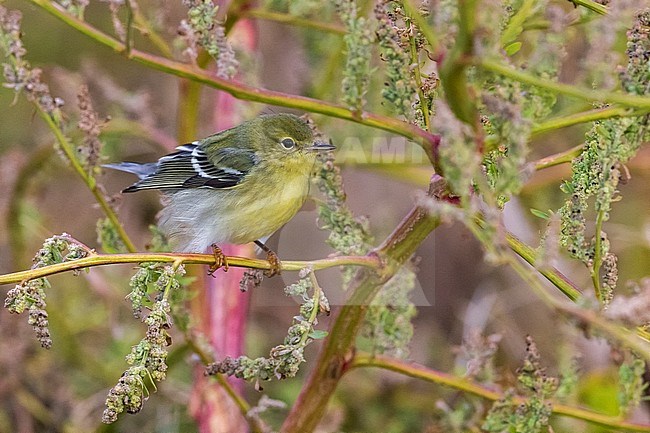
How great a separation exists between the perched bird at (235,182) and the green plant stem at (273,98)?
0.67m

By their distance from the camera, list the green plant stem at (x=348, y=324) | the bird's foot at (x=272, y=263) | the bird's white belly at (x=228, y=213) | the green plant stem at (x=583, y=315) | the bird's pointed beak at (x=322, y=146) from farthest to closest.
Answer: the bird's white belly at (x=228, y=213) → the bird's pointed beak at (x=322, y=146) → the bird's foot at (x=272, y=263) → the green plant stem at (x=348, y=324) → the green plant stem at (x=583, y=315)

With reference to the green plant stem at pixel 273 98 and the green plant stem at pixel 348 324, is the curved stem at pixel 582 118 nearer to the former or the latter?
the green plant stem at pixel 273 98

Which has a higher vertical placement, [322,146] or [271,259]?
[322,146]

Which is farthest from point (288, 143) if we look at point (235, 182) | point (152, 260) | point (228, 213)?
point (152, 260)

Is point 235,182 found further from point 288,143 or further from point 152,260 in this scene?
point 152,260

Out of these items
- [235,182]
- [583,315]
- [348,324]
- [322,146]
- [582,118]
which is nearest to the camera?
[583,315]

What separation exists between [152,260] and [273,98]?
389 mm

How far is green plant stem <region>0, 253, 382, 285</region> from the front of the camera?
135 centimetres

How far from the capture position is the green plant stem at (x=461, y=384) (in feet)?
5.96

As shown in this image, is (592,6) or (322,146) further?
(322,146)

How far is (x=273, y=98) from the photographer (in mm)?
1593

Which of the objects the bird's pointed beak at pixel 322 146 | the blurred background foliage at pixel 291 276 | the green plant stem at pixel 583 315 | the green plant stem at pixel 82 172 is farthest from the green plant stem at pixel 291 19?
the green plant stem at pixel 583 315

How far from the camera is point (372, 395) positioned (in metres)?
3.03

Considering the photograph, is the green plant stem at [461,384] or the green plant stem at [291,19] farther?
the green plant stem at [291,19]
